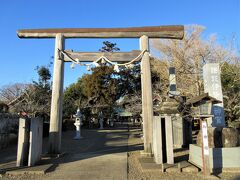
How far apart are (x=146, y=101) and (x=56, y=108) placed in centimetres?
349

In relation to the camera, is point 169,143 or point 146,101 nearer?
point 169,143

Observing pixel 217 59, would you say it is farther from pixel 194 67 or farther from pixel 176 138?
pixel 176 138

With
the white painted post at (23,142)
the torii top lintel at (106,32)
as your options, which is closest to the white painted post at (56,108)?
the torii top lintel at (106,32)

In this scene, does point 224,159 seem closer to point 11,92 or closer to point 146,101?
point 146,101

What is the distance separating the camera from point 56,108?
368 inches

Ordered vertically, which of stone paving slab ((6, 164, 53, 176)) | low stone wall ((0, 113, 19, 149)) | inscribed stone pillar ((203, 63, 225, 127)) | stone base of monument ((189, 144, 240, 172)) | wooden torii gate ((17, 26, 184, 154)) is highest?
wooden torii gate ((17, 26, 184, 154))

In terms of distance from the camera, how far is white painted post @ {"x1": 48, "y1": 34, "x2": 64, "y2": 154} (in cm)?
931

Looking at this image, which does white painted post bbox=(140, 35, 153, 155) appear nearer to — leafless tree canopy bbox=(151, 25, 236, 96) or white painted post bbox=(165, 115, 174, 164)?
white painted post bbox=(165, 115, 174, 164)

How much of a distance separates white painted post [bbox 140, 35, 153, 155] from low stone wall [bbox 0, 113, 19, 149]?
8145 mm

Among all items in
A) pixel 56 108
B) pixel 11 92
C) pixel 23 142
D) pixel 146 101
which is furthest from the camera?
pixel 11 92

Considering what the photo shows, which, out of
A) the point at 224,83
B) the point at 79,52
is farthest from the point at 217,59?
the point at 79,52

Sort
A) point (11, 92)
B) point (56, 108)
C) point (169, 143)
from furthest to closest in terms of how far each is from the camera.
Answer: point (11, 92) → point (56, 108) → point (169, 143)

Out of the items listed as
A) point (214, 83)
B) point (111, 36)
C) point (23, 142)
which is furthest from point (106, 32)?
point (23, 142)

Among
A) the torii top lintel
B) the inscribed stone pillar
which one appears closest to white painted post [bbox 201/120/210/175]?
the inscribed stone pillar
